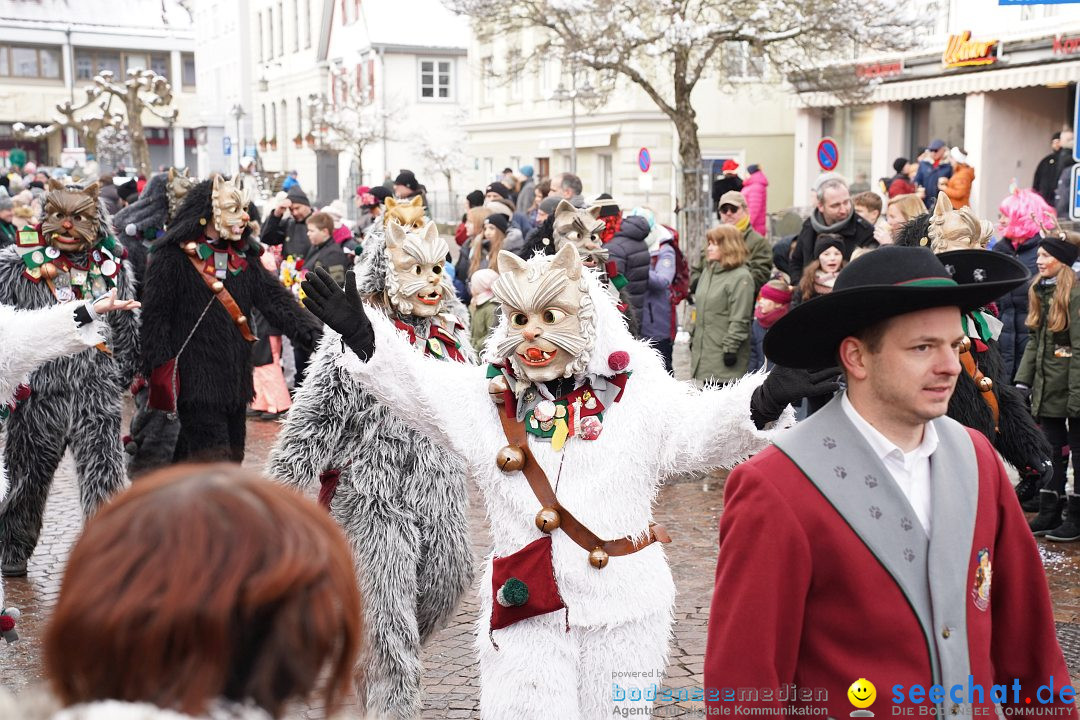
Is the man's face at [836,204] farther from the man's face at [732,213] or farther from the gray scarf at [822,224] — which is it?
the man's face at [732,213]

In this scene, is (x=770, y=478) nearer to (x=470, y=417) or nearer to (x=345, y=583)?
(x=345, y=583)

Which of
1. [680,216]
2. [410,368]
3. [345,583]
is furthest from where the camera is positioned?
[680,216]

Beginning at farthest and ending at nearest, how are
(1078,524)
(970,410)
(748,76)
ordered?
(748,76)
(1078,524)
(970,410)

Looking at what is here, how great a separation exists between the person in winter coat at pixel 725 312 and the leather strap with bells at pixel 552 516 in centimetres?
525

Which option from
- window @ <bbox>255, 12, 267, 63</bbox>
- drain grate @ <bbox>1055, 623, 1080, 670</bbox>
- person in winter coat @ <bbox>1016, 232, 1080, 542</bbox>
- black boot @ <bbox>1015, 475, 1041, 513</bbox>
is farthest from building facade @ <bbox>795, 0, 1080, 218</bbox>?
window @ <bbox>255, 12, 267, 63</bbox>

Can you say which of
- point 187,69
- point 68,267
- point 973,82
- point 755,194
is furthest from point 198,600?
point 187,69

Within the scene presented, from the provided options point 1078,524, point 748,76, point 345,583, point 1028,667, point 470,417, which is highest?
point 748,76

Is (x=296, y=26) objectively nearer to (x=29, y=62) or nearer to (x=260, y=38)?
(x=260, y=38)

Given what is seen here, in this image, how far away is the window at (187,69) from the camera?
74375 millimetres

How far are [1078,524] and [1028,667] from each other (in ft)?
17.0

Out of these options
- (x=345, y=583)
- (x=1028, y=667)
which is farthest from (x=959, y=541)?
(x=345, y=583)

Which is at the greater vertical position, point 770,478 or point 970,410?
point 770,478

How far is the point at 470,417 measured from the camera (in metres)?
4.13

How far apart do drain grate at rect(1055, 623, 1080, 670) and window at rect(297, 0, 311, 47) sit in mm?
58039
